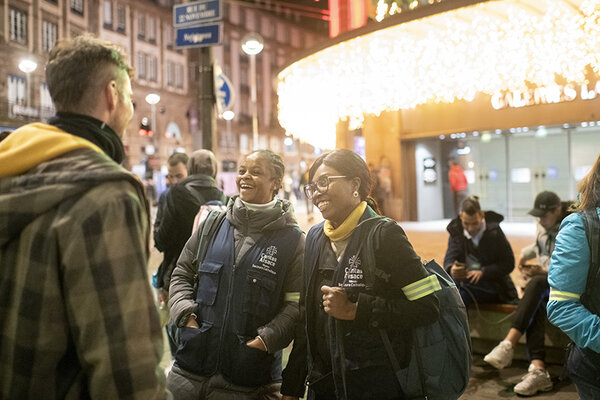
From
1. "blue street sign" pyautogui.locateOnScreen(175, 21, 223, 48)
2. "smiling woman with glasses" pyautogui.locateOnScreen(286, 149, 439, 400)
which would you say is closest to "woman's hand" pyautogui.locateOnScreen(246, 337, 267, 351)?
"smiling woman with glasses" pyautogui.locateOnScreen(286, 149, 439, 400)

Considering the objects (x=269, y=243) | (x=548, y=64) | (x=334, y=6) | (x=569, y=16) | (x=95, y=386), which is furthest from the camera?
(x=334, y=6)

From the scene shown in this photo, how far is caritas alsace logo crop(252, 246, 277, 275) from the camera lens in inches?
103

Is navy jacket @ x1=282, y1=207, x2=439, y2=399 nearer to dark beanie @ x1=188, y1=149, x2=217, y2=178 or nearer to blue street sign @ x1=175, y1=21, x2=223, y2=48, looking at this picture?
dark beanie @ x1=188, y1=149, x2=217, y2=178

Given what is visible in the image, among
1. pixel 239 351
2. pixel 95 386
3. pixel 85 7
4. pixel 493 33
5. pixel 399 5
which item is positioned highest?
pixel 85 7

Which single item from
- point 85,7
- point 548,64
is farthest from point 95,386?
point 85,7

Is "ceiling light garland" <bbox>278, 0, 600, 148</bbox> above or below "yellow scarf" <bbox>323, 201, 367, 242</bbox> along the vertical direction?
above

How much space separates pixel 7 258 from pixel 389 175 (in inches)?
587

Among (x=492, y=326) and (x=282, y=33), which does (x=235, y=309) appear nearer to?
(x=492, y=326)

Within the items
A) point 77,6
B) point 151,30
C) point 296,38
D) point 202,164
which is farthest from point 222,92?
point 296,38

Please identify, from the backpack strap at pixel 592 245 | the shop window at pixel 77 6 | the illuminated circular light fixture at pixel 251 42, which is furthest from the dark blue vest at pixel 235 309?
the shop window at pixel 77 6

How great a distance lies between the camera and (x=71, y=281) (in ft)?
4.49

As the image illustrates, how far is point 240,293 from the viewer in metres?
2.57

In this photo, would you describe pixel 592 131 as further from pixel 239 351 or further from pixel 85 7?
pixel 85 7

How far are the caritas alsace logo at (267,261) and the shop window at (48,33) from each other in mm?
37100
